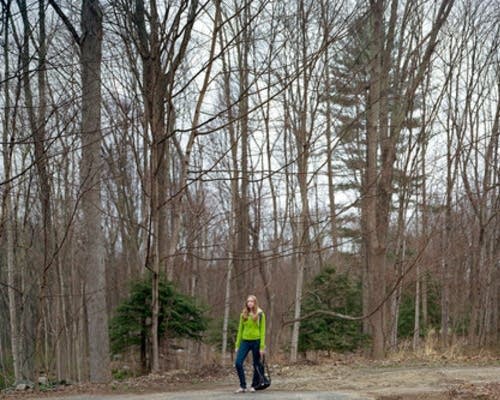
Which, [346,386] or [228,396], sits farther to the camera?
[346,386]

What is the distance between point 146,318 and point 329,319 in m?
6.59

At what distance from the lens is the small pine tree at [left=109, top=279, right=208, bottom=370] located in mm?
12023

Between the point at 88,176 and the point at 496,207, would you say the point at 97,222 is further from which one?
the point at 496,207

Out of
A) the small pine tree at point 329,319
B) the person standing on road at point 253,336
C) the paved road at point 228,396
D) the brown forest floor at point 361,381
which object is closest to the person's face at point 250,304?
the person standing on road at point 253,336

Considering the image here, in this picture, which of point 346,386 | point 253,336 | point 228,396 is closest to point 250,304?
point 253,336

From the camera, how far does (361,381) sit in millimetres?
9883

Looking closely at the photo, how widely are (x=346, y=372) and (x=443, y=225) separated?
1015 cm

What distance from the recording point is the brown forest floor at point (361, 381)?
28.7 feet

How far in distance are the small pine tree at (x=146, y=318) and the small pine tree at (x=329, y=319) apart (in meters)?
5.49

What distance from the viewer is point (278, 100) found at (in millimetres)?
17156

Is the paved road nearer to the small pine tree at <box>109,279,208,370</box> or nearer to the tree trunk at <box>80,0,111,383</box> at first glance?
the small pine tree at <box>109,279,208,370</box>

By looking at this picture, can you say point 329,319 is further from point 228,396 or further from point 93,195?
point 228,396

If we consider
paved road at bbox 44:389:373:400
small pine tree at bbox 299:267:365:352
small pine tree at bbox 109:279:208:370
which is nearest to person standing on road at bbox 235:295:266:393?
paved road at bbox 44:389:373:400

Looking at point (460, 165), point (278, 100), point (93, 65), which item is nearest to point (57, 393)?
point (93, 65)
